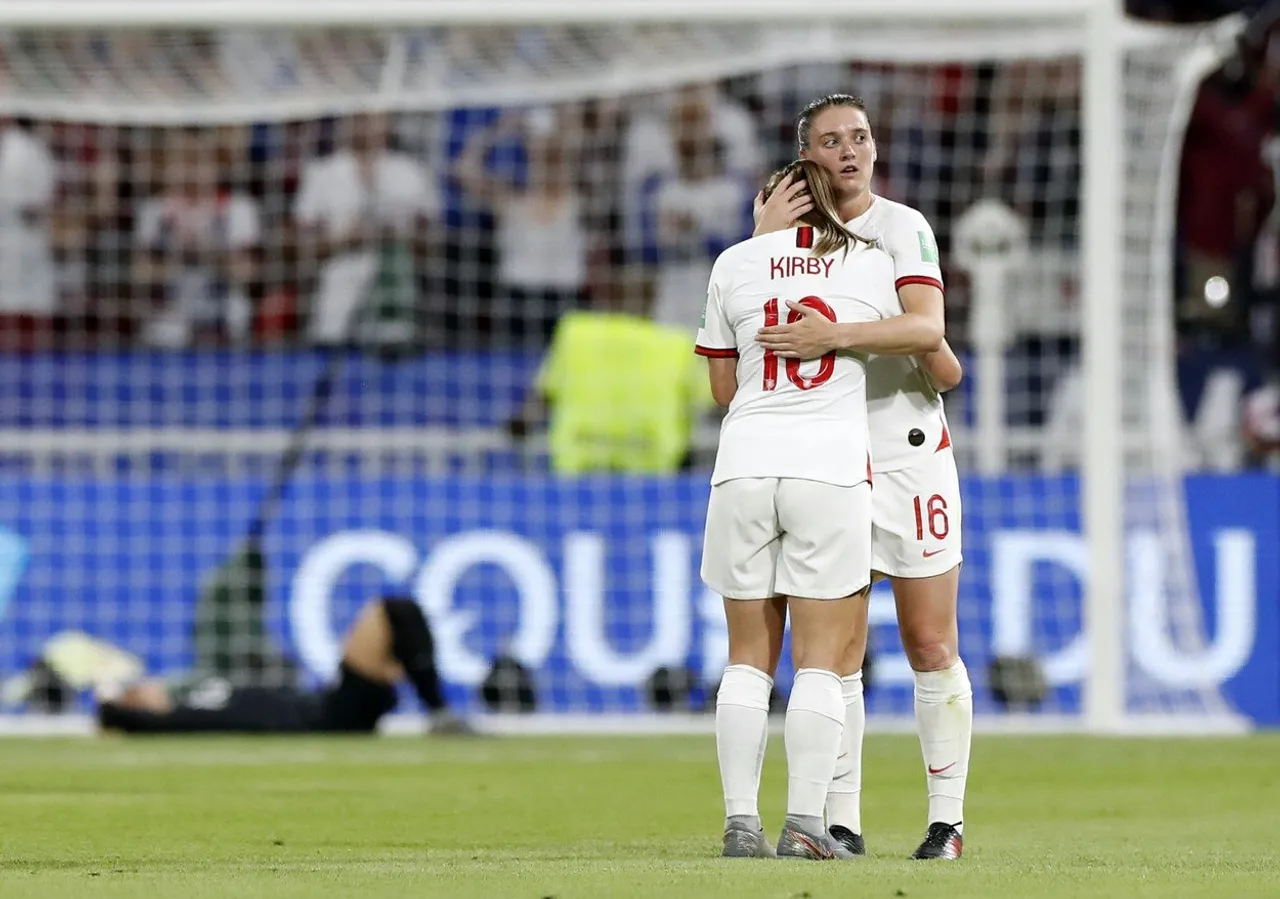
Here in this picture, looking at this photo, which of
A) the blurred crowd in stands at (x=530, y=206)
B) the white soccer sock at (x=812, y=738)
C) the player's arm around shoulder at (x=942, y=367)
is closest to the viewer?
the white soccer sock at (x=812, y=738)

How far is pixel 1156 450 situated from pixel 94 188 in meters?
6.87

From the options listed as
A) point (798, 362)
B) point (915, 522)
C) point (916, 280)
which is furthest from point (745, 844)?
point (916, 280)

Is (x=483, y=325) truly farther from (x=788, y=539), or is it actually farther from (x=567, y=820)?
(x=788, y=539)

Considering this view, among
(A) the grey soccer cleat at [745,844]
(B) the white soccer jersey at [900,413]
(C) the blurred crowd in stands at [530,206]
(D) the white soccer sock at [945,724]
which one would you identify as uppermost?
(C) the blurred crowd in stands at [530,206]

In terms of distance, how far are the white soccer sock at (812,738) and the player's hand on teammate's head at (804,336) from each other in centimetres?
75

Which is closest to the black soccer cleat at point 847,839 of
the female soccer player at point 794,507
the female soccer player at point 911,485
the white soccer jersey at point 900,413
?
the female soccer player at point 911,485

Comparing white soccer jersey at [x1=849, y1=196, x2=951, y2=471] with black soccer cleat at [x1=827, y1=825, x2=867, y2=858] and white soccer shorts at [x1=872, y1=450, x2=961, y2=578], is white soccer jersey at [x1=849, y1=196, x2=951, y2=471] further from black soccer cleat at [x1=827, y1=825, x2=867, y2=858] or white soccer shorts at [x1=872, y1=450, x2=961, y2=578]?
black soccer cleat at [x1=827, y1=825, x2=867, y2=858]

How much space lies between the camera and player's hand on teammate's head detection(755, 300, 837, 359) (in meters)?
5.74

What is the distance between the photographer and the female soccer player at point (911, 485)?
595cm

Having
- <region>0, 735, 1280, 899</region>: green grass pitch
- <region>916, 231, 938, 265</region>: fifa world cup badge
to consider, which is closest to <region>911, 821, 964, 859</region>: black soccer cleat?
<region>0, 735, 1280, 899</region>: green grass pitch

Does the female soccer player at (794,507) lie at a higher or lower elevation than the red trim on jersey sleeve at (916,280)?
lower

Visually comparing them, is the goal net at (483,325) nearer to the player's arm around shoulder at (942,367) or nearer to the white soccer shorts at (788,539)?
the player's arm around shoulder at (942,367)

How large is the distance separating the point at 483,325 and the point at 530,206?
0.81 metres

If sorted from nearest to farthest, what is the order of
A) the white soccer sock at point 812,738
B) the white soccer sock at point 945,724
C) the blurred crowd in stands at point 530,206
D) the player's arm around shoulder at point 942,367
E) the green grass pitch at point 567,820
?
the green grass pitch at point 567,820
the white soccer sock at point 812,738
the player's arm around shoulder at point 942,367
the white soccer sock at point 945,724
the blurred crowd in stands at point 530,206
